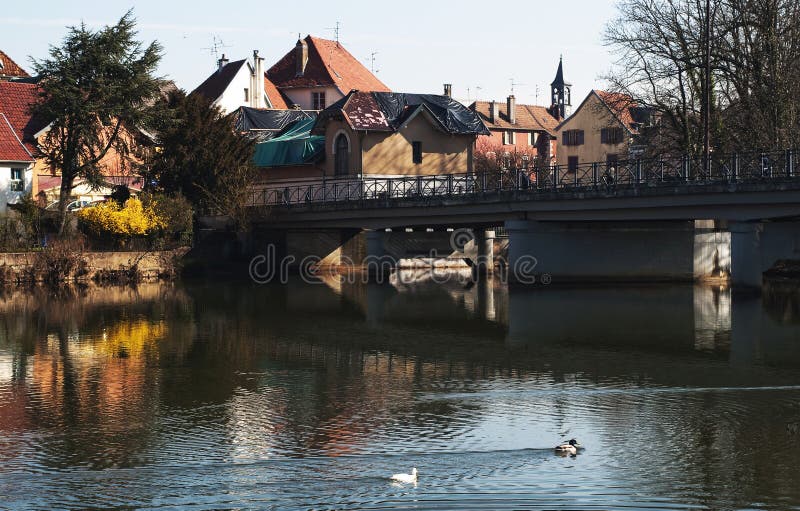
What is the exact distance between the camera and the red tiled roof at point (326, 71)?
99.3 metres

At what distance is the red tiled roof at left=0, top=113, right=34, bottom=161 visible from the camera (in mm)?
62656

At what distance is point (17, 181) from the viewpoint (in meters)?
63.2

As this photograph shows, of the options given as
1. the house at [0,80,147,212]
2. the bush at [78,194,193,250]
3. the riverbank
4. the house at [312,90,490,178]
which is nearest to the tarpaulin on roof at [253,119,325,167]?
the house at [312,90,490,178]

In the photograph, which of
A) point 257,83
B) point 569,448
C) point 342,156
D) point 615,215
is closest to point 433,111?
point 342,156

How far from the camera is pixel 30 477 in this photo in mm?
17156

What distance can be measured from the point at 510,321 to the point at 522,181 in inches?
573

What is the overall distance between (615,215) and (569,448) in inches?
1184

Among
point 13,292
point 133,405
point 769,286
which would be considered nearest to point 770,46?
point 769,286

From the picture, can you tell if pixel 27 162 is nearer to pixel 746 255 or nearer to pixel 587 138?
pixel 746 255

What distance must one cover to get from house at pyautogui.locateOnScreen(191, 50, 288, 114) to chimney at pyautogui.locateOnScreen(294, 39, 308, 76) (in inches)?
187

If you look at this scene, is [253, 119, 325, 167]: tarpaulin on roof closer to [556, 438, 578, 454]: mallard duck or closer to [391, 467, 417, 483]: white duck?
[556, 438, 578, 454]: mallard duck

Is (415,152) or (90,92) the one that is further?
(415,152)

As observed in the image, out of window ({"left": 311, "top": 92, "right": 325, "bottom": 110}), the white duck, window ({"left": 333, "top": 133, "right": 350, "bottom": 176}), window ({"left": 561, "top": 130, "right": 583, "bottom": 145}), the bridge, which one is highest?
window ({"left": 311, "top": 92, "right": 325, "bottom": 110})

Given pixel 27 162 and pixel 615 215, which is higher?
pixel 27 162
